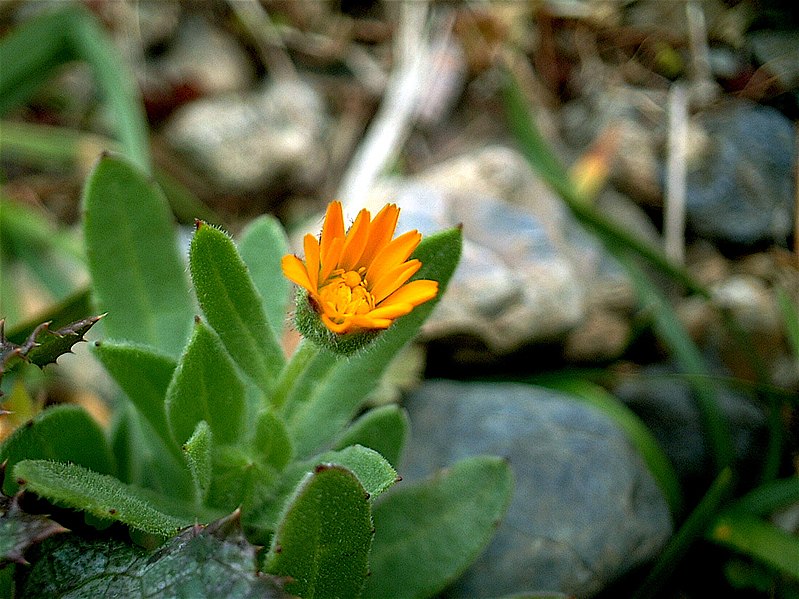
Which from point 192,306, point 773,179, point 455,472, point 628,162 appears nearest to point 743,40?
point 773,179

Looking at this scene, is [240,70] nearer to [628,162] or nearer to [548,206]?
[548,206]

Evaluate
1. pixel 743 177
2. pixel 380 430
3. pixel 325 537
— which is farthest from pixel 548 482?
pixel 743 177

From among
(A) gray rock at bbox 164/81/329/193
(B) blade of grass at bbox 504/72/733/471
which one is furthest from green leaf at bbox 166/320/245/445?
(A) gray rock at bbox 164/81/329/193

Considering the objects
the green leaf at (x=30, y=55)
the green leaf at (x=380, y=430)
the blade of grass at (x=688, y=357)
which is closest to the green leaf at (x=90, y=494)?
the green leaf at (x=380, y=430)

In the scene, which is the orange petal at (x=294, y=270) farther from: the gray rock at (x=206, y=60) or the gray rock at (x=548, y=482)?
the gray rock at (x=206, y=60)

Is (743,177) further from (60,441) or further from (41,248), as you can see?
(41,248)

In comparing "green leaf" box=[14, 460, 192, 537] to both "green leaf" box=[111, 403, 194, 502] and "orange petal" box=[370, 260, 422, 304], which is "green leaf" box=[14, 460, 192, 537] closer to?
"green leaf" box=[111, 403, 194, 502]

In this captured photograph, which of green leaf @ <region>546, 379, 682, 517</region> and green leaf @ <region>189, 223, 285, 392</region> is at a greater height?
green leaf @ <region>189, 223, 285, 392</region>
